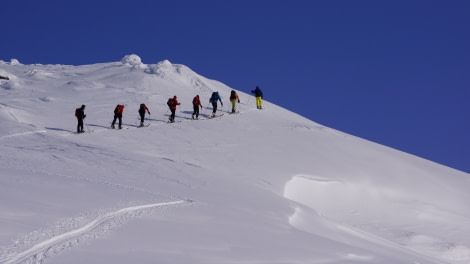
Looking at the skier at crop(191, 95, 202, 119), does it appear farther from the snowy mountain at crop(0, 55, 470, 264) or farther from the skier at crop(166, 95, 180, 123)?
the skier at crop(166, 95, 180, 123)

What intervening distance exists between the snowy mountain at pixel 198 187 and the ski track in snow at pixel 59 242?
0.03 m

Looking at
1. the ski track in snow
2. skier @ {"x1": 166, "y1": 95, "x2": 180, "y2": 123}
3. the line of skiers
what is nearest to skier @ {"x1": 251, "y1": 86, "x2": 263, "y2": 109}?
the line of skiers

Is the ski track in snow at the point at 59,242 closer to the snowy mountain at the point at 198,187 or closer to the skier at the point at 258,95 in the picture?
the snowy mountain at the point at 198,187

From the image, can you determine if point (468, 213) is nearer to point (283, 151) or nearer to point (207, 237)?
point (283, 151)

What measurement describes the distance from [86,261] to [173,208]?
5.12 m

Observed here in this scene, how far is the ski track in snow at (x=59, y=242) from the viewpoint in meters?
9.30

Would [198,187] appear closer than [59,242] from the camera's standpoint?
No

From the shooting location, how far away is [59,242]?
34.3 ft

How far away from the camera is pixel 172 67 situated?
4234 centimetres

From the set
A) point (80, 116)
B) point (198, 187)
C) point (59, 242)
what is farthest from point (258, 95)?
point (59, 242)

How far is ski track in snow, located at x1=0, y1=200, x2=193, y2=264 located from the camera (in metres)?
9.30

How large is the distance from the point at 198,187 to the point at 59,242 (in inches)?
317

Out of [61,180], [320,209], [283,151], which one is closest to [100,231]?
[61,180]

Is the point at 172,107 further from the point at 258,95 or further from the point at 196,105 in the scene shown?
the point at 258,95
